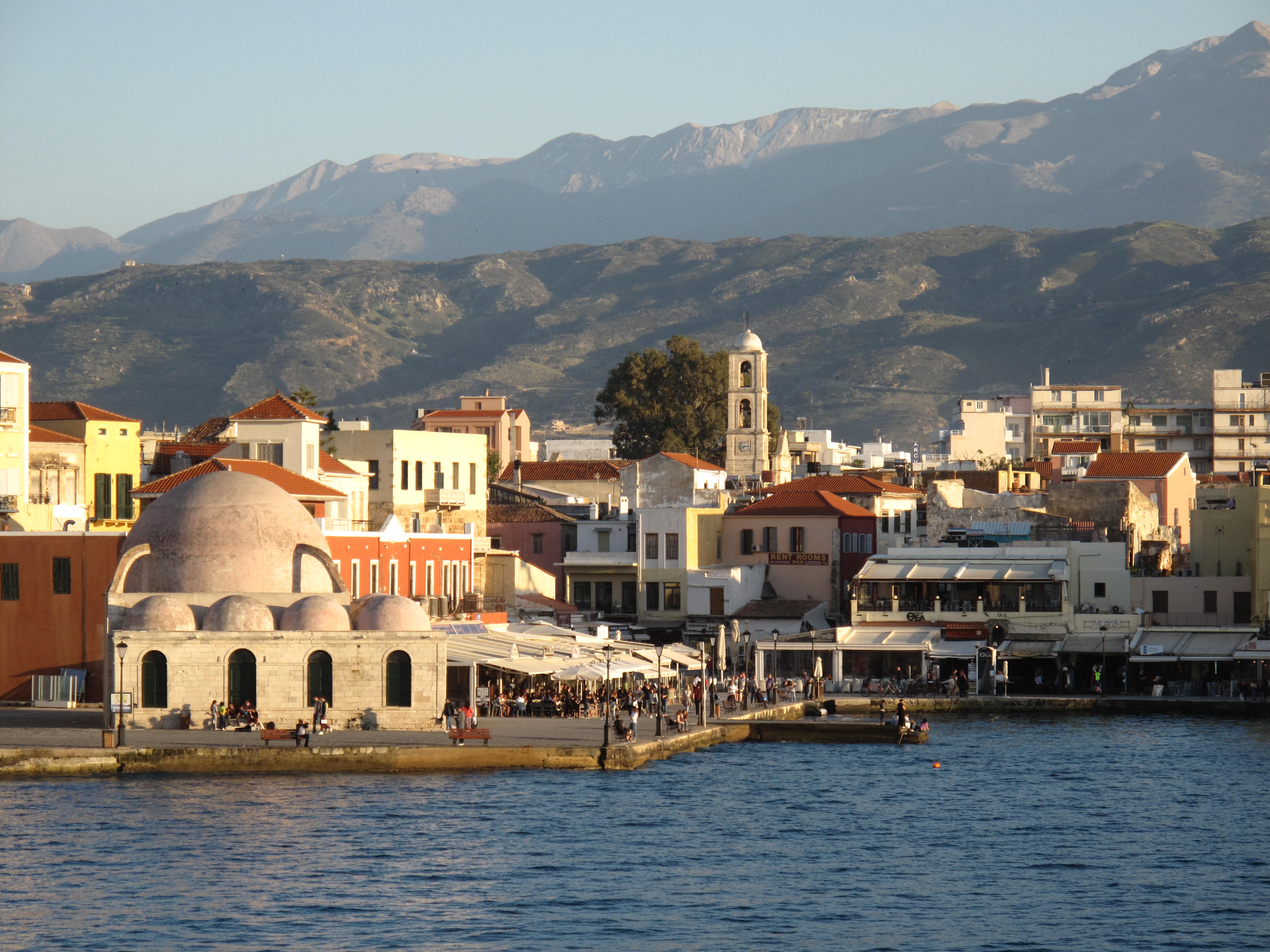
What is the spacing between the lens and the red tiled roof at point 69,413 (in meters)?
63.8

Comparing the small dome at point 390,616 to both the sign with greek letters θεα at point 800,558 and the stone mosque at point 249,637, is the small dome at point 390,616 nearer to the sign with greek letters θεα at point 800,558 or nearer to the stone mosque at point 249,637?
the stone mosque at point 249,637

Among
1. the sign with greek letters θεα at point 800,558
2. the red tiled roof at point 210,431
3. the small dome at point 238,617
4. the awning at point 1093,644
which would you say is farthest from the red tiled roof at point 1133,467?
the small dome at point 238,617

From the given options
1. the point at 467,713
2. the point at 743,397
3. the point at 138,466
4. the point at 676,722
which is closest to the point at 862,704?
the point at 676,722

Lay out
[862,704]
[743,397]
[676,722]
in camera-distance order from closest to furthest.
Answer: [676,722]
[862,704]
[743,397]

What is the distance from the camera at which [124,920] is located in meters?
28.5

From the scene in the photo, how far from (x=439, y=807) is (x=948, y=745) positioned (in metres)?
17.7

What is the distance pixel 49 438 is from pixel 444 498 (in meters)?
15.3

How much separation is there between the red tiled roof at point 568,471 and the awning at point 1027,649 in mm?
30978

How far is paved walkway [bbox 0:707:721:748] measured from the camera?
133 ft

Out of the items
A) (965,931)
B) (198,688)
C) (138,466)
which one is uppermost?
(138,466)

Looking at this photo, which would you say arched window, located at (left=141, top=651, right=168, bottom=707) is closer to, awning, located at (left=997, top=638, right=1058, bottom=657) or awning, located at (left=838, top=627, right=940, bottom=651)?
awning, located at (left=838, top=627, right=940, bottom=651)

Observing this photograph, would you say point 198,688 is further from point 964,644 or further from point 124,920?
point 964,644

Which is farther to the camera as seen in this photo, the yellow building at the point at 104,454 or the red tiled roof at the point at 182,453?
the red tiled roof at the point at 182,453

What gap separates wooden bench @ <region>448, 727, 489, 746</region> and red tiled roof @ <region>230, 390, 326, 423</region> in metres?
24.8
